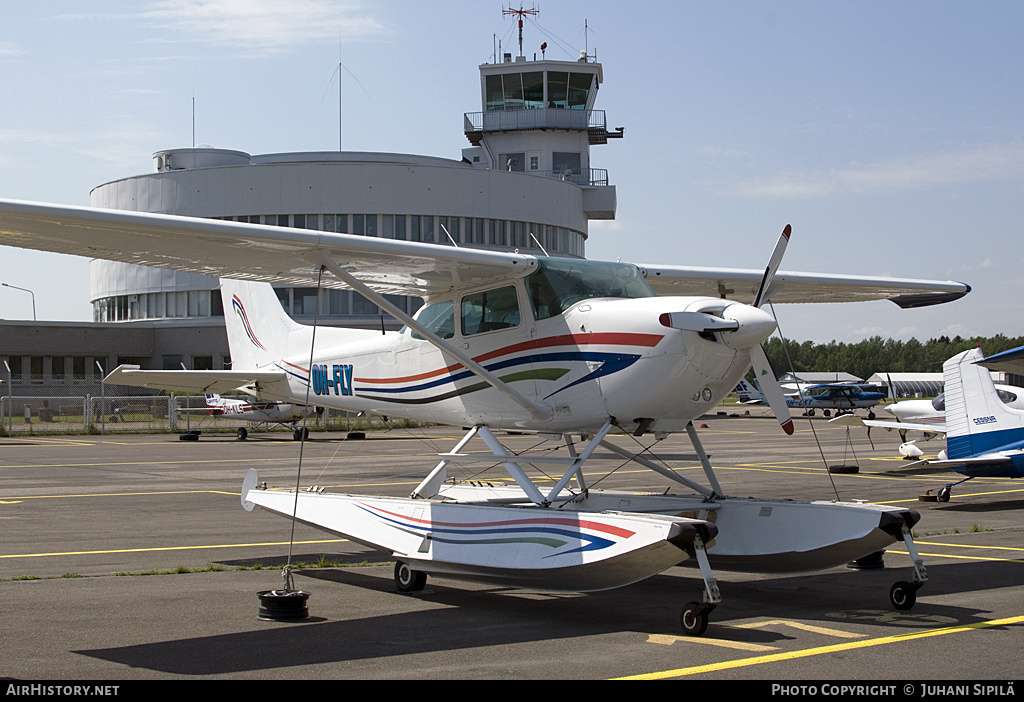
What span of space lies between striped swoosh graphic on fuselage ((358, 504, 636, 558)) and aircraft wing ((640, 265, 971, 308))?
12.6ft

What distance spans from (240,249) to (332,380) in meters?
3.83

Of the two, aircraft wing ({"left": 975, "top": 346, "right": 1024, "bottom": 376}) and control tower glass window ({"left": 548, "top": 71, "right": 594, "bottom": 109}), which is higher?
control tower glass window ({"left": 548, "top": 71, "right": 594, "bottom": 109})

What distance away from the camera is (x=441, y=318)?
10.6 meters

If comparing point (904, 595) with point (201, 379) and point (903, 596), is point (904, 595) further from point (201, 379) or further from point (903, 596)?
point (201, 379)

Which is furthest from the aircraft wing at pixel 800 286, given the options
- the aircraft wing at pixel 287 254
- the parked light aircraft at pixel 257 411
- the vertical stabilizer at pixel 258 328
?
the parked light aircraft at pixel 257 411

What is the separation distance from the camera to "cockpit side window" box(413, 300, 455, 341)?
10461 mm

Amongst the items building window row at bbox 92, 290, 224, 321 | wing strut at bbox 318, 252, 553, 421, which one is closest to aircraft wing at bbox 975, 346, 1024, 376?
wing strut at bbox 318, 252, 553, 421

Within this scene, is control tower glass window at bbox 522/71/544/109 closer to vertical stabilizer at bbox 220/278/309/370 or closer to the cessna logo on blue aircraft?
vertical stabilizer at bbox 220/278/309/370

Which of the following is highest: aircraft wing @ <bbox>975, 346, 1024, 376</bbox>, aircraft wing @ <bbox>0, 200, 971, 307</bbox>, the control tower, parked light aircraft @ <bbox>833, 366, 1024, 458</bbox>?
the control tower

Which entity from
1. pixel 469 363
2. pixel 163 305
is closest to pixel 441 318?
pixel 469 363

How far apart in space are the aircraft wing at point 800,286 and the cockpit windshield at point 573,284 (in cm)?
143

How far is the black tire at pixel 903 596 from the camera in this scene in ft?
25.2

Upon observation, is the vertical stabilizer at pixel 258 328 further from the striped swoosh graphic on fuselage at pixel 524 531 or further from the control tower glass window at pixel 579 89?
the control tower glass window at pixel 579 89
